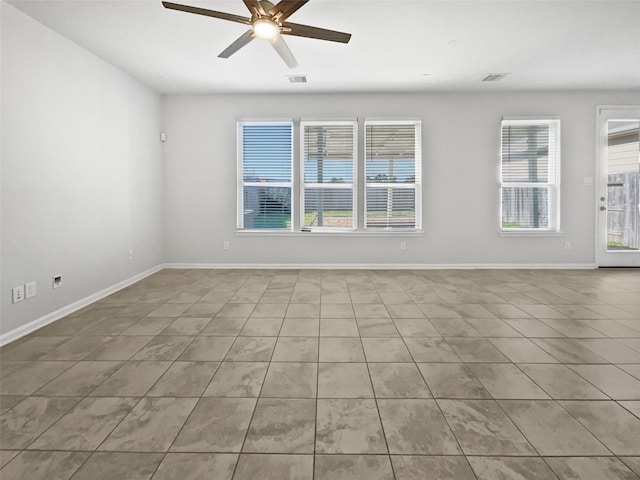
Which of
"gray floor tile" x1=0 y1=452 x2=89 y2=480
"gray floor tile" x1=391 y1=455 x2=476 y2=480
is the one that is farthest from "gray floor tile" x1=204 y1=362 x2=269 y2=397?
"gray floor tile" x1=391 y1=455 x2=476 y2=480

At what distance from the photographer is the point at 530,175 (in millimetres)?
5109

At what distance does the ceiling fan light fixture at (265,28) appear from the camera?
2396mm

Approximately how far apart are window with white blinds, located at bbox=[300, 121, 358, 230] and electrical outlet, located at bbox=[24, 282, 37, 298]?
3308 millimetres

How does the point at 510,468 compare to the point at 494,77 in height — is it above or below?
below

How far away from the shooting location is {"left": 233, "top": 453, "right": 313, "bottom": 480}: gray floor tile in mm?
1260

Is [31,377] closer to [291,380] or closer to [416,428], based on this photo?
[291,380]

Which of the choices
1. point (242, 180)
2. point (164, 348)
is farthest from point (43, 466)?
point (242, 180)

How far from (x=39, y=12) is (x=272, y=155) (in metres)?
2.98

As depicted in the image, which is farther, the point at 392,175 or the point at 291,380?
the point at 392,175

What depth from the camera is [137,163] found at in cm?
447

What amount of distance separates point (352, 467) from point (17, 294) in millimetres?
2949

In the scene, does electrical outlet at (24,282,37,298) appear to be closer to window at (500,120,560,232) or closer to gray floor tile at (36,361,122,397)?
gray floor tile at (36,361,122,397)

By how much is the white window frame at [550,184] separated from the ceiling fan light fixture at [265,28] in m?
4.04

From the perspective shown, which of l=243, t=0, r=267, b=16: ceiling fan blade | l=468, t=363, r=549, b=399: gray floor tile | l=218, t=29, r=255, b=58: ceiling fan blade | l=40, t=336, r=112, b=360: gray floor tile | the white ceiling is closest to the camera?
l=468, t=363, r=549, b=399: gray floor tile
